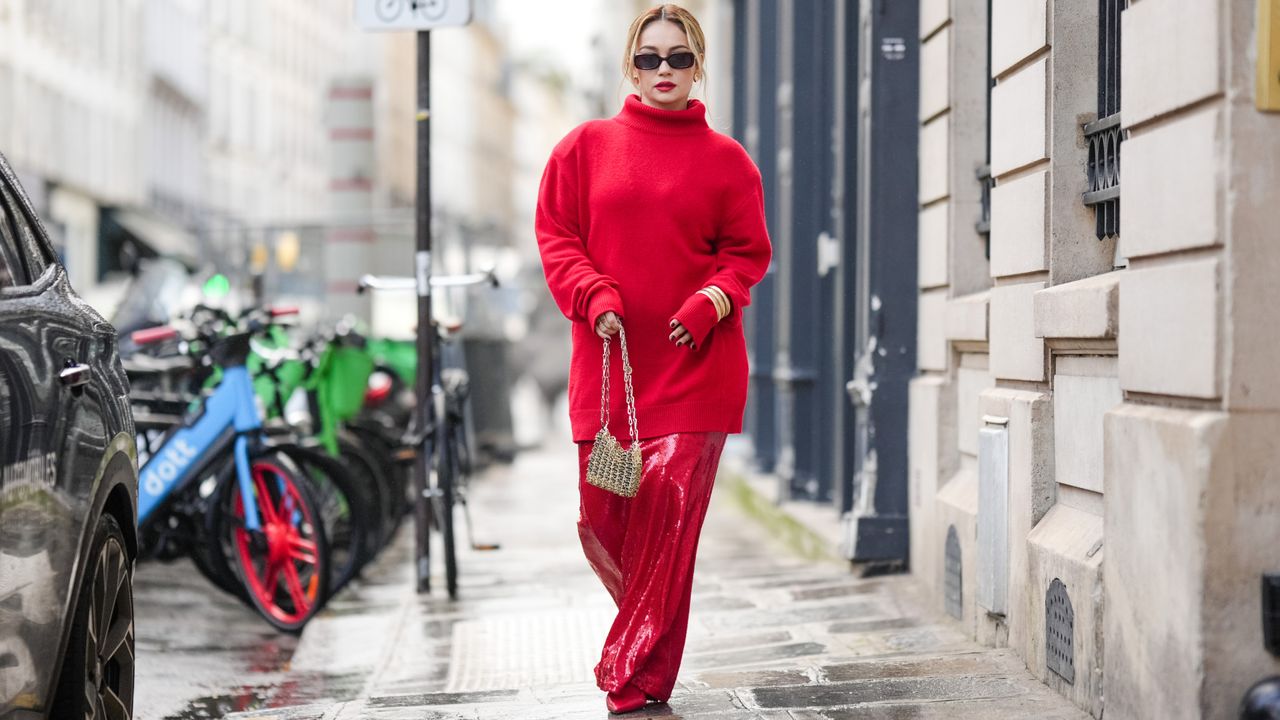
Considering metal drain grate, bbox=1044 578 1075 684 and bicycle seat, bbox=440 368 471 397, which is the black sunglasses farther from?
bicycle seat, bbox=440 368 471 397

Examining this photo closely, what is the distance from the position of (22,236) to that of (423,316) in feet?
15.2

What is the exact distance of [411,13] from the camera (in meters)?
9.26

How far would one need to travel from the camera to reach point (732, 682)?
20.0ft

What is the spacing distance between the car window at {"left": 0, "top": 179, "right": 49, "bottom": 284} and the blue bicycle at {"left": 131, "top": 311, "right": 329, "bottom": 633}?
3.58m

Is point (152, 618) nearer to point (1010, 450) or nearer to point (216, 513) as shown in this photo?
point (216, 513)

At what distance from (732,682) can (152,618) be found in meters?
3.69

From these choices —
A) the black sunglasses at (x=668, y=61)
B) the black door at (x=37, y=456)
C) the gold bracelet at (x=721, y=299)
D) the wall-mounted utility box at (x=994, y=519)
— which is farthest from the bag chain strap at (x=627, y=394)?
the wall-mounted utility box at (x=994, y=519)

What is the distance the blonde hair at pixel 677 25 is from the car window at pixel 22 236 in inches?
66.6

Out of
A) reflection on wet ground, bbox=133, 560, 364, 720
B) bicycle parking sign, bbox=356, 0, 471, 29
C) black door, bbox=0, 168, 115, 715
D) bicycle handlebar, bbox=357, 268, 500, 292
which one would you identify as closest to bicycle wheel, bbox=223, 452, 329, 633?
reflection on wet ground, bbox=133, 560, 364, 720

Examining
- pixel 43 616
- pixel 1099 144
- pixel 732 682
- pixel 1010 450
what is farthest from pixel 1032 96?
pixel 43 616

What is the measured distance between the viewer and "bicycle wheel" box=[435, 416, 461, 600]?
884 cm

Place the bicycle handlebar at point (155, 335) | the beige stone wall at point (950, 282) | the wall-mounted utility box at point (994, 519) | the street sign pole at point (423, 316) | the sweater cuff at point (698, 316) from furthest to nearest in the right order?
the street sign pole at point (423, 316)
the bicycle handlebar at point (155, 335)
the beige stone wall at point (950, 282)
the wall-mounted utility box at point (994, 519)
the sweater cuff at point (698, 316)

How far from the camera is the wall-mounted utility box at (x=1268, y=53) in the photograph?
437 cm

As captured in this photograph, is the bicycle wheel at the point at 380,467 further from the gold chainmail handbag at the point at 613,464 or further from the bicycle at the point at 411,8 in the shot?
the gold chainmail handbag at the point at 613,464
